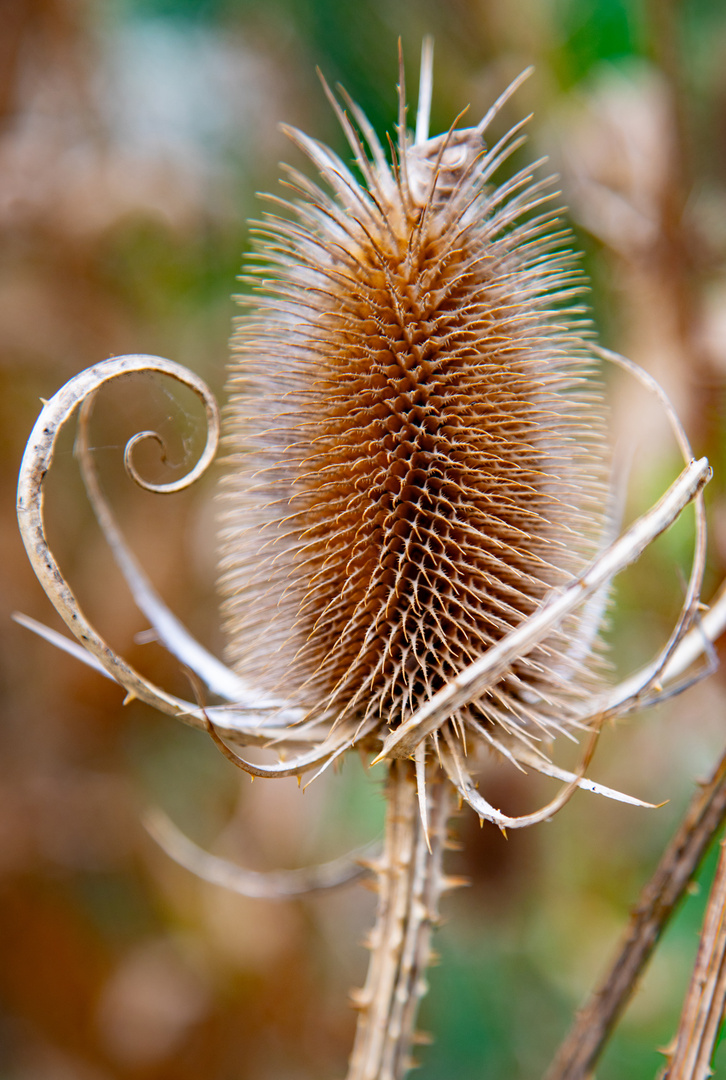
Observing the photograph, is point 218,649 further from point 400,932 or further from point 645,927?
point 645,927

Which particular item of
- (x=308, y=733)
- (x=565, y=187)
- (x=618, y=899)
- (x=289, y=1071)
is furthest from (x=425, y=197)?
(x=289, y=1071)

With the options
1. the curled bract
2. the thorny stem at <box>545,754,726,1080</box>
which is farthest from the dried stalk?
the curled bract

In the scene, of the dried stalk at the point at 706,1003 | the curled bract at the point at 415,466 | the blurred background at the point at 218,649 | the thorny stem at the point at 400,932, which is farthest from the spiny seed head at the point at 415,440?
the blurred background at the point at 218,649

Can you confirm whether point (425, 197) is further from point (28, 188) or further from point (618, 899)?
point (618, 899)

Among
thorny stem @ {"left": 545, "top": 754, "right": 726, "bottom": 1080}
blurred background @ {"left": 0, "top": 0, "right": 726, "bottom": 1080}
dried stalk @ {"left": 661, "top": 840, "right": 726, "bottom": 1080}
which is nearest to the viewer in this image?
dried stalk @ {"left": 661, "top": 840, "right": 726, "bottom": 1080}

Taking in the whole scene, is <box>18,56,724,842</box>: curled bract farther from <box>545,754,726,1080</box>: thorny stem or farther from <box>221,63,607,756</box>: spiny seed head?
<box>545,754,726,1080</box>: thorny stem

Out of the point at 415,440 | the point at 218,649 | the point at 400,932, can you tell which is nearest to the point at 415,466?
the point at 415,440

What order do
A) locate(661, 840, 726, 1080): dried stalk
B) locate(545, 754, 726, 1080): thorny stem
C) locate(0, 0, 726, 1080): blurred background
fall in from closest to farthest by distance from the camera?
locate(661, 840, 726, 1080): dried stalk < locate(545, 754, 726, 1080): thorny stem < locate(0, 0, 726, 1080): blurred background

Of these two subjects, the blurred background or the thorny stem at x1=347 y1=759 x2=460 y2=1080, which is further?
the blurred background

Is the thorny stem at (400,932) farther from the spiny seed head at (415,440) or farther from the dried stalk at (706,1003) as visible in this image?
the dried stalk at (706,1003)
